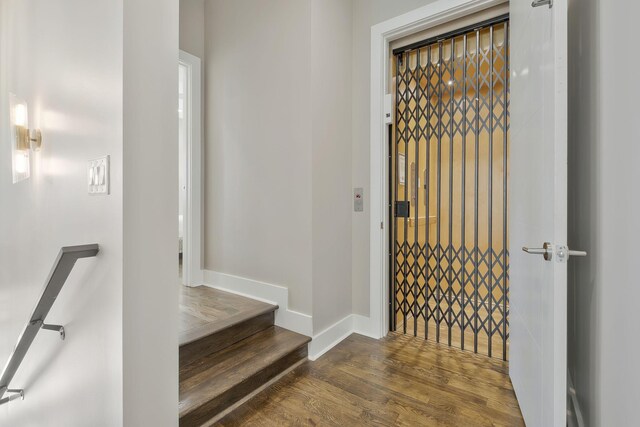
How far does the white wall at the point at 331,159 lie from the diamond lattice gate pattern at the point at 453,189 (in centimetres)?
39

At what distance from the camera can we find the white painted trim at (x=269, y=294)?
2.22m

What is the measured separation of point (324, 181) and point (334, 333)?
114 centimetres

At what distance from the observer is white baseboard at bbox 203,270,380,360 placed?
A: 2.20m

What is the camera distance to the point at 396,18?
2.31 meters

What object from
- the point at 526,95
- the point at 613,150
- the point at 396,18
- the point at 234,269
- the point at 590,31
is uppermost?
the point at 396,18

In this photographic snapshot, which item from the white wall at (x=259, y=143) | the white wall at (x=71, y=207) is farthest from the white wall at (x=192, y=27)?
the white wall at (x=71, y=207)

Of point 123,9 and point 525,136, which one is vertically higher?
point 123,9

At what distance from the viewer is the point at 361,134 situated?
8.26 feet

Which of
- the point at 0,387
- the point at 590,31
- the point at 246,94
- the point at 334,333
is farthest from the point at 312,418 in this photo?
the point at 246,94

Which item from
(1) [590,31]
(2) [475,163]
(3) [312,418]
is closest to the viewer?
(1) [590,31]

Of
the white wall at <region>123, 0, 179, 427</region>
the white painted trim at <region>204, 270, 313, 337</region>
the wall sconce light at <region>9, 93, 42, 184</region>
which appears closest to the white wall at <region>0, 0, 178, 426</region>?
the white wall at <region>123, 0, 179, 427</region>

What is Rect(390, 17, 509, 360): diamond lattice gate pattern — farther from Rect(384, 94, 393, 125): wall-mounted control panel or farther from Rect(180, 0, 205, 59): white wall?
Rect(180, 0, 205, 59): white wall

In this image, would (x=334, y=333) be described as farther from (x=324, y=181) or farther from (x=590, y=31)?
(x=590, y=31)

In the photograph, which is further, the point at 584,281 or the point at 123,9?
the point at 584,281
